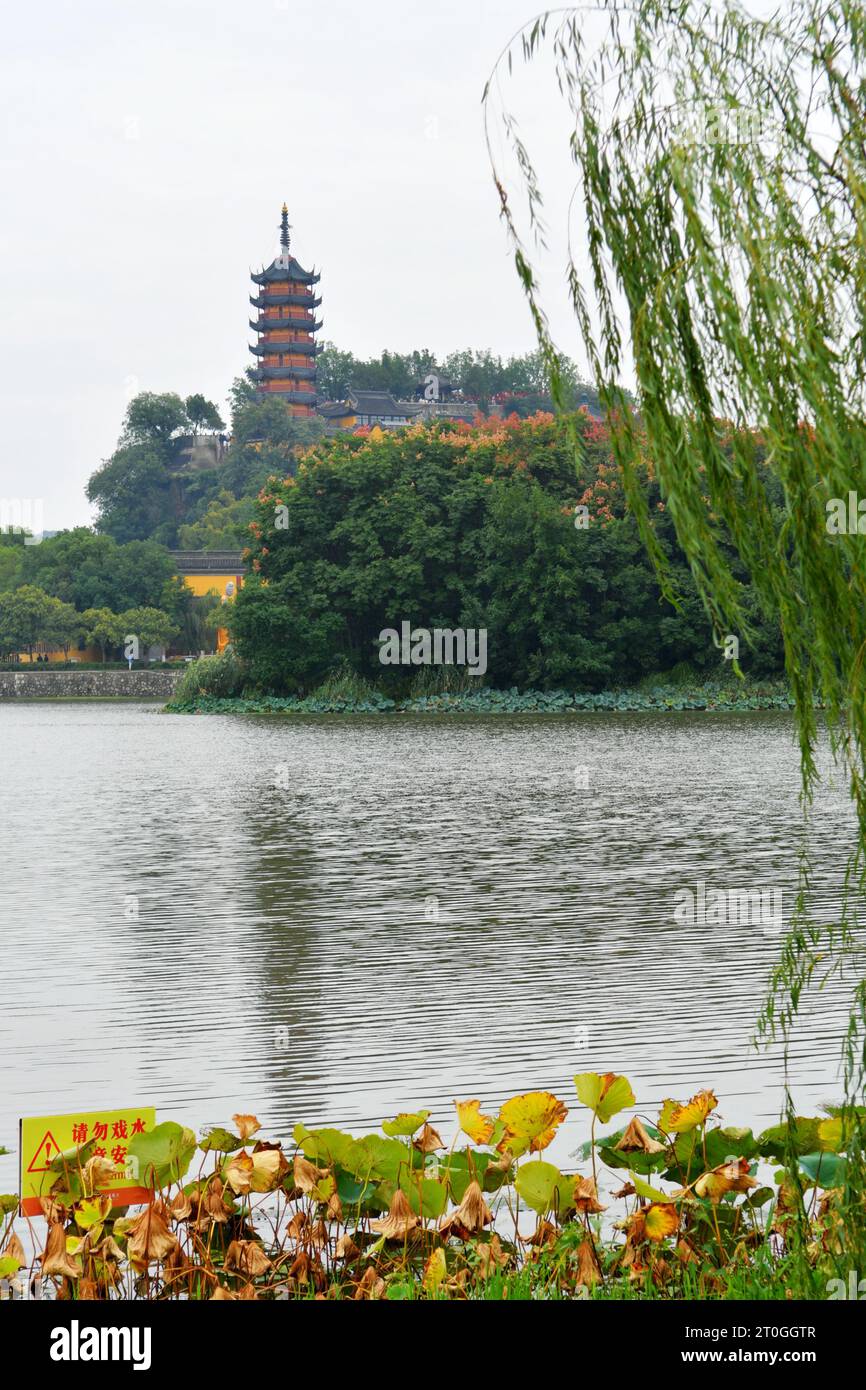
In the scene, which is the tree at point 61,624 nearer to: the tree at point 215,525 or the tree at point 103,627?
the tree at point 103,627

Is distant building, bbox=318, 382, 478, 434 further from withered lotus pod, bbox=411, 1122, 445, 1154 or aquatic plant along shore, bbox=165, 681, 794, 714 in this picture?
withered lotus pod, bbox=411, 1122, 445, 1154

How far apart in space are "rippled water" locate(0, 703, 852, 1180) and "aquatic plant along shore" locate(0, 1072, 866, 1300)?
99 centimetres

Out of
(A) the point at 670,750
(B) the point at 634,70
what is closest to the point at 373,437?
(A) the point at 670,750

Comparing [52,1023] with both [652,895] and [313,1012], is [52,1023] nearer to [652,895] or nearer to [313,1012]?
[313,1012]

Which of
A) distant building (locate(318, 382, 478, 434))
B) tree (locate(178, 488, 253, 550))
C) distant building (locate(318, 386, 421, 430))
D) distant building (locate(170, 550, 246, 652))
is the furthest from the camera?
distant building (locate(318, 386, 421, 430))

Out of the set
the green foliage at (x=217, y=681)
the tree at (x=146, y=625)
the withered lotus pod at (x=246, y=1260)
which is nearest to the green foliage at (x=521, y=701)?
the green foliage at (x=217, y=681)

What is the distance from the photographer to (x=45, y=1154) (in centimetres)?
304

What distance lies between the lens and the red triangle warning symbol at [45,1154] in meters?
3.04

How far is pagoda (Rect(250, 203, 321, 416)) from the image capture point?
77.6 metres

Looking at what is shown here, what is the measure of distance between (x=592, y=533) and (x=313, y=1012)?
29668mm

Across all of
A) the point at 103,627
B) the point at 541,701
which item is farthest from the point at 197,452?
the point at 541,701

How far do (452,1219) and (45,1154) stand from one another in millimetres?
822

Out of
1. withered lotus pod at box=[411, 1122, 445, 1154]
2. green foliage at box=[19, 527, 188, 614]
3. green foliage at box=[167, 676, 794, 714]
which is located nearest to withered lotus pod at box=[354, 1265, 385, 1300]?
withered lotus pod at box=[411, 1122, 445, 1154]
